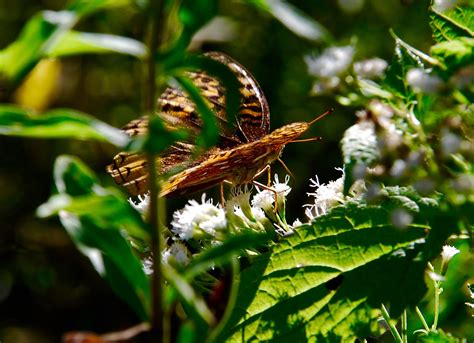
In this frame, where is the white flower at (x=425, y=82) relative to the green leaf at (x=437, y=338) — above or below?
above

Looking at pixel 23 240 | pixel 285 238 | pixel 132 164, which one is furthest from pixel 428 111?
pixel 23 240

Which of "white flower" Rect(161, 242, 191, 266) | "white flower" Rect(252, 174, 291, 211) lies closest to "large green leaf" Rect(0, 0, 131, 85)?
"white flower" Rect(161, 242, 191, 266)

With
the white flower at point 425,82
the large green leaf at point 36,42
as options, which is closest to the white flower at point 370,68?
the white flower at point 425,82

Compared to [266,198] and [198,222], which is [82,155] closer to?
[266,198]

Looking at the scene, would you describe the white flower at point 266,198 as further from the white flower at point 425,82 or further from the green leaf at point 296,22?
the green leaf at point 296,22

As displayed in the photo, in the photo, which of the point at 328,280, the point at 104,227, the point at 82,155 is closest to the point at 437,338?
the point at 328,280

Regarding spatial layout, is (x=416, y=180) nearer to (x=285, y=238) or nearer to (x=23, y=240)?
(x=285, y=238)

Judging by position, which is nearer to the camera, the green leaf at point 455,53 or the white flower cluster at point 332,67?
the green leaf at point 455,53
